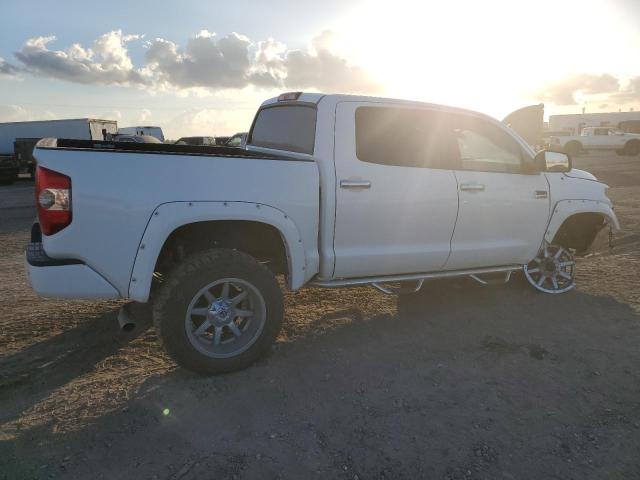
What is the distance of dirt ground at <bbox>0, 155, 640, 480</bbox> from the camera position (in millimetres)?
2408

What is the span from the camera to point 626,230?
7965 millimetres

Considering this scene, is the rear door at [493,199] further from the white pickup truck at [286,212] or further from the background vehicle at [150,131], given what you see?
the background vehicle at [150,131]

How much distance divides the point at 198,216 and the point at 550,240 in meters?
3.63

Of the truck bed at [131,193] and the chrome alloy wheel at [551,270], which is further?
the chrome alloy wheel at [551,270]

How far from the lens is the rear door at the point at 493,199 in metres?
4.11

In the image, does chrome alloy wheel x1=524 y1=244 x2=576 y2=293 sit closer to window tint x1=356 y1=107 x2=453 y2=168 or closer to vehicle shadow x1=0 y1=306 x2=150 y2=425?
window tint x1=356 y1=107 x2=453 y2=168

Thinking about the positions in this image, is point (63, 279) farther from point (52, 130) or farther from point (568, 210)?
point (52, 130)

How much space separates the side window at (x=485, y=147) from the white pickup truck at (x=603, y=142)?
28403 mm

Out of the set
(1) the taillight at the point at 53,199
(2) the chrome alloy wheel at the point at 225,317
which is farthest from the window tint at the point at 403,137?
(1) the taillight at the point at 53,199

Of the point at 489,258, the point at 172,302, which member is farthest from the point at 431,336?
the point at 172,302

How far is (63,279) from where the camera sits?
281 centimetres

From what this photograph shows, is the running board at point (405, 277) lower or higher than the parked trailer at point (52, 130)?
lower

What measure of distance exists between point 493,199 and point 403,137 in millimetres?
1062

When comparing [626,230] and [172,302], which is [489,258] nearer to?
[172,302]
